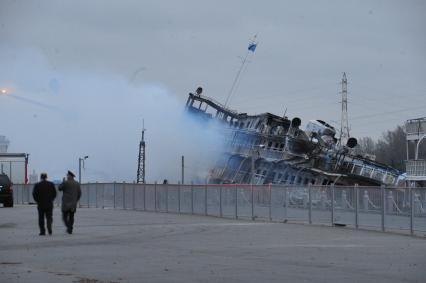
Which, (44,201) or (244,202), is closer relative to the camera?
(44,201)

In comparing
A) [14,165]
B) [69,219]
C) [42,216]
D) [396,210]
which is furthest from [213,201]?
[14,165]

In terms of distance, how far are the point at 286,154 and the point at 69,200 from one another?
36474 millimetres

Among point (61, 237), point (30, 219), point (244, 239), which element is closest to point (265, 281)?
point (244, 239)

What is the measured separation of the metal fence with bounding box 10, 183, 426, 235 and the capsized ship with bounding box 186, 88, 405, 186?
19191mm

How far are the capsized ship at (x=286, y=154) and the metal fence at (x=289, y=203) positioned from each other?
1919 cm

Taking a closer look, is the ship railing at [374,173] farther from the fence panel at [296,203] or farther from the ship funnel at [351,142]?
the fence panel at [296,203]

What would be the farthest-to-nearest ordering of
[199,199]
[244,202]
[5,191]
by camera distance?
[5,191], [199,199], [244,202]

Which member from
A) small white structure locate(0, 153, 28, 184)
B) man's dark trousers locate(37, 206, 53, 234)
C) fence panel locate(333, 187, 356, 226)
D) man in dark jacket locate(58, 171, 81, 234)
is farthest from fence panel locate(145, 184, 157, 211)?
small white structure locate(0, 153, 28, 184)

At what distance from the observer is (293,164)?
187 ft

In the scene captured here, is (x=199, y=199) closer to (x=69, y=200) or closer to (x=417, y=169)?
(x=69, y=200)

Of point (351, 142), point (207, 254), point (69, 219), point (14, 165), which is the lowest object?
point (207, 254)

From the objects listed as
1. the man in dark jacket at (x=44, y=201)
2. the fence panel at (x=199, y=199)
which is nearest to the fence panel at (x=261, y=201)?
the fence panel at (x=199, y=199)

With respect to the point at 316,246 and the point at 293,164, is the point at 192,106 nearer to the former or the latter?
the point at 293,164

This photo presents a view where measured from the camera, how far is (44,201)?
21.0 metres
